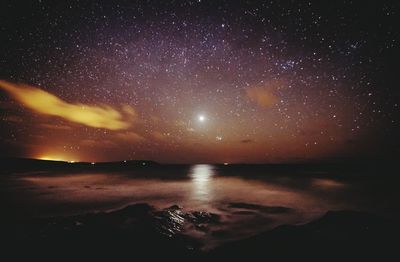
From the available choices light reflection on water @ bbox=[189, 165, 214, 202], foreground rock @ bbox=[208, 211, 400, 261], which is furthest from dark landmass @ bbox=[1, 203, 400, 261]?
light reflection on water @ bbox=[189, 165, 214, 202]

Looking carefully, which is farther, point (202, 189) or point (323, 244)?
point (202, 189)

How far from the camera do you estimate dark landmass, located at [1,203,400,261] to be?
19.2 ft

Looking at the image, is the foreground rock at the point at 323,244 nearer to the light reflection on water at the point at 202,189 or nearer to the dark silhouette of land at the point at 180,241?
the dark silhouette of land at the point at 180,241

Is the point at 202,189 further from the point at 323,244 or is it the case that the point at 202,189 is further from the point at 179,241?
the point at 323,244

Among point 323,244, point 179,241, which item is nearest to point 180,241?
point 179,241

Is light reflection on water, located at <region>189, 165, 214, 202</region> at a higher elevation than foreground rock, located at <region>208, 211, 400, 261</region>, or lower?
lower

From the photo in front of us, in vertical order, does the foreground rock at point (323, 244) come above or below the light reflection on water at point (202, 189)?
above

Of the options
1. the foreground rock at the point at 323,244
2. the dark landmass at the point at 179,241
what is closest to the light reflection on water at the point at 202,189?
the dark landmass at the point at 179,241

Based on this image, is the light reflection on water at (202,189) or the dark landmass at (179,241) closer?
the dark landmass at (179,241)

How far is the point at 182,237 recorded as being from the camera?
7547 mm

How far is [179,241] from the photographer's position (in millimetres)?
7082

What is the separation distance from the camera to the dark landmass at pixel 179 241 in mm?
5852

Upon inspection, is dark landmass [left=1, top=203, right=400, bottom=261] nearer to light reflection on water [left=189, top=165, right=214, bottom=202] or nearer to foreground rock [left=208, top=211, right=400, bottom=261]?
foreground rock [left=208, top=211, right=400, bottom=261]

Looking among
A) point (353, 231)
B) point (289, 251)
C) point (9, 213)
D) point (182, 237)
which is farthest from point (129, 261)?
point (9, 213)
